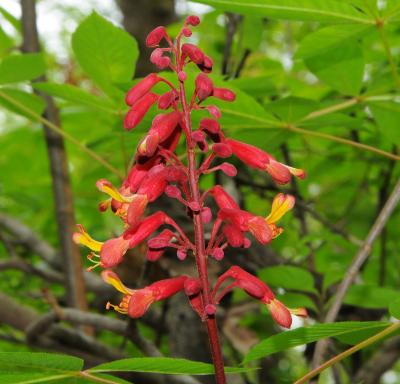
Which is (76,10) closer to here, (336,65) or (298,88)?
(298,88)

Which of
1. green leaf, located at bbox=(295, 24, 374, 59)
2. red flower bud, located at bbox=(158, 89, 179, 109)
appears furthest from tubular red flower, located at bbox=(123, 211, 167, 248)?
green leaf, located at bbox=(295, 24, 374, 59)

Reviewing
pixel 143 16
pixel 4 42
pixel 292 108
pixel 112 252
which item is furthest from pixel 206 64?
pixel 143 16

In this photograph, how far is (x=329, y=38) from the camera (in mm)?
2096

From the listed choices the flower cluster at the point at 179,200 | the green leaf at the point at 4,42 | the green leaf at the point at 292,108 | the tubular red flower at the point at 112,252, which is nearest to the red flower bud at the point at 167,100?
the flower cluster at the point at 179,200

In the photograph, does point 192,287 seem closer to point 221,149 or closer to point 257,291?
point 257,291

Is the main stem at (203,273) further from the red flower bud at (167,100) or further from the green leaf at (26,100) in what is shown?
the green leaf at (26,100)

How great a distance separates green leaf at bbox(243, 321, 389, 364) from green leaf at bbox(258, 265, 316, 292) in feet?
3.84

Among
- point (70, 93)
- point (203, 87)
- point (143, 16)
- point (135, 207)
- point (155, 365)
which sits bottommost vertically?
point (155, 365)

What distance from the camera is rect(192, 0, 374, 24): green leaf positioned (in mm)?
1735

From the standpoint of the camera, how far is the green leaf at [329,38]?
205 centimetres

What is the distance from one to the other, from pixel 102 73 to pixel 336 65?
0.88m

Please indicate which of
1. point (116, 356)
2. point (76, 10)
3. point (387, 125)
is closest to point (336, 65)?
point (387, 125)

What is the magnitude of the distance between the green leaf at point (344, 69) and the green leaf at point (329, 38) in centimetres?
34

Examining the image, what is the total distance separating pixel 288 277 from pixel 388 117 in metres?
0.74
